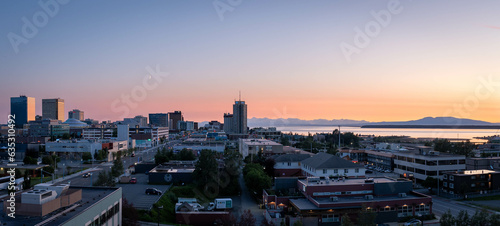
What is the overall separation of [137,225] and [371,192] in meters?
10.3

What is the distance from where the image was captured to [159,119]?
476ft

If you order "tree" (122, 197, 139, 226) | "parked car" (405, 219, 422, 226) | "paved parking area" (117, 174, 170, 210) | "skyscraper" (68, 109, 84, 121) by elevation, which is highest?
"skyscraper" (68, 109, 84, 121)

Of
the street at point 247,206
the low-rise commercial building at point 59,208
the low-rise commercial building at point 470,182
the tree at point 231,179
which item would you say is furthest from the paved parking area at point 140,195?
the low-rise commercial building at point 470,182

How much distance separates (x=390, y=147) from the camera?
1492 inches

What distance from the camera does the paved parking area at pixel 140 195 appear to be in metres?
14.8

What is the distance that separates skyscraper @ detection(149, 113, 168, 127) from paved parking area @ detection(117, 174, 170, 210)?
125 meters

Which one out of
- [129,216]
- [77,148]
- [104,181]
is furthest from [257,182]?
[77,148]

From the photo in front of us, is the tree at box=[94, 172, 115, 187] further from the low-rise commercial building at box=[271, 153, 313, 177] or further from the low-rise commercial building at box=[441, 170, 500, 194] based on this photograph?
the low-rise commercial building at box=[441, 170, 500, 194]

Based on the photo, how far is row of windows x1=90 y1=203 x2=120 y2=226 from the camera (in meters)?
8.79

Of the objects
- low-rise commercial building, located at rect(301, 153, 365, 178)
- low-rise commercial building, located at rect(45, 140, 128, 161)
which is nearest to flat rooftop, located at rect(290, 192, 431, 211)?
low-rise commercial building, located at rect(301, 153, 365, 178)

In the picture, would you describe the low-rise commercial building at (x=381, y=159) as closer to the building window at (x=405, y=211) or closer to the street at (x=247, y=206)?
the building window at (x=405, y=211)

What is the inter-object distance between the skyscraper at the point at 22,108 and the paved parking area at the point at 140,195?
260 ft

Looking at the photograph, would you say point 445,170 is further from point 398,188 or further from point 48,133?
point 48,133

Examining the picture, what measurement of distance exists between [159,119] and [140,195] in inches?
5256
